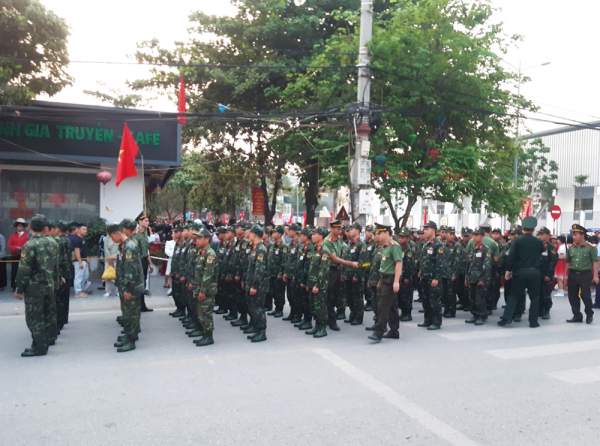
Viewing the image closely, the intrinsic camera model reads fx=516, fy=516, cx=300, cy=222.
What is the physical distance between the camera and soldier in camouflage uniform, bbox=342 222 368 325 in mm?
9297

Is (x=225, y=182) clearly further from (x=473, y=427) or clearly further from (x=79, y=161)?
(x=473, y=427)

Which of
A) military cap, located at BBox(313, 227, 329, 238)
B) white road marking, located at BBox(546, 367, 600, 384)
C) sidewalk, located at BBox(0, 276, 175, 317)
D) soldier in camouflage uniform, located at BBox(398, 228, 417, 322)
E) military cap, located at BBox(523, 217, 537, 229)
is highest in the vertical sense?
military cap, located at BBox(523, 217, 537, 229)

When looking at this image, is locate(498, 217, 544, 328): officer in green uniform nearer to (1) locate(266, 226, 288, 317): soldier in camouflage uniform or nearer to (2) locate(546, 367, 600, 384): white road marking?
(2) locate(546, 367, 600, 384): white road marking

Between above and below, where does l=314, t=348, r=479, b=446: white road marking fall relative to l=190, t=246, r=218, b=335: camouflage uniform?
below

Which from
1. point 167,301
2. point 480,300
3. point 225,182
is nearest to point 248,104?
point 225,182

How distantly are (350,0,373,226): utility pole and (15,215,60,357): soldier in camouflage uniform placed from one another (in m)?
7.85

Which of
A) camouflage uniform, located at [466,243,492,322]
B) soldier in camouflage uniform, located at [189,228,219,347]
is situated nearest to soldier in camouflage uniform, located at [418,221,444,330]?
camouflage uniform, located at [466,243,492,322]

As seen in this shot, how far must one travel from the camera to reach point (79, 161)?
14.6 metres

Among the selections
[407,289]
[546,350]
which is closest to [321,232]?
[407,289]

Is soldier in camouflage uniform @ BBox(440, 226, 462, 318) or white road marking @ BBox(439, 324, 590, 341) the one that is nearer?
white road marking @ BBox(439, 324, 590, 341)

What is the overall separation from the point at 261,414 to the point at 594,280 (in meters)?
7.54

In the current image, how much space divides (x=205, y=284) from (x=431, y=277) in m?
4.15

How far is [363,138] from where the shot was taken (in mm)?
13156

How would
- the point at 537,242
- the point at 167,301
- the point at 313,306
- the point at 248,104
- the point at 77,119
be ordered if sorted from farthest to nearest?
1. the point at 248,104
2. the point at 77,119
3. the point at 167,301
4. the point at 537,242
5. the point at 313,306
